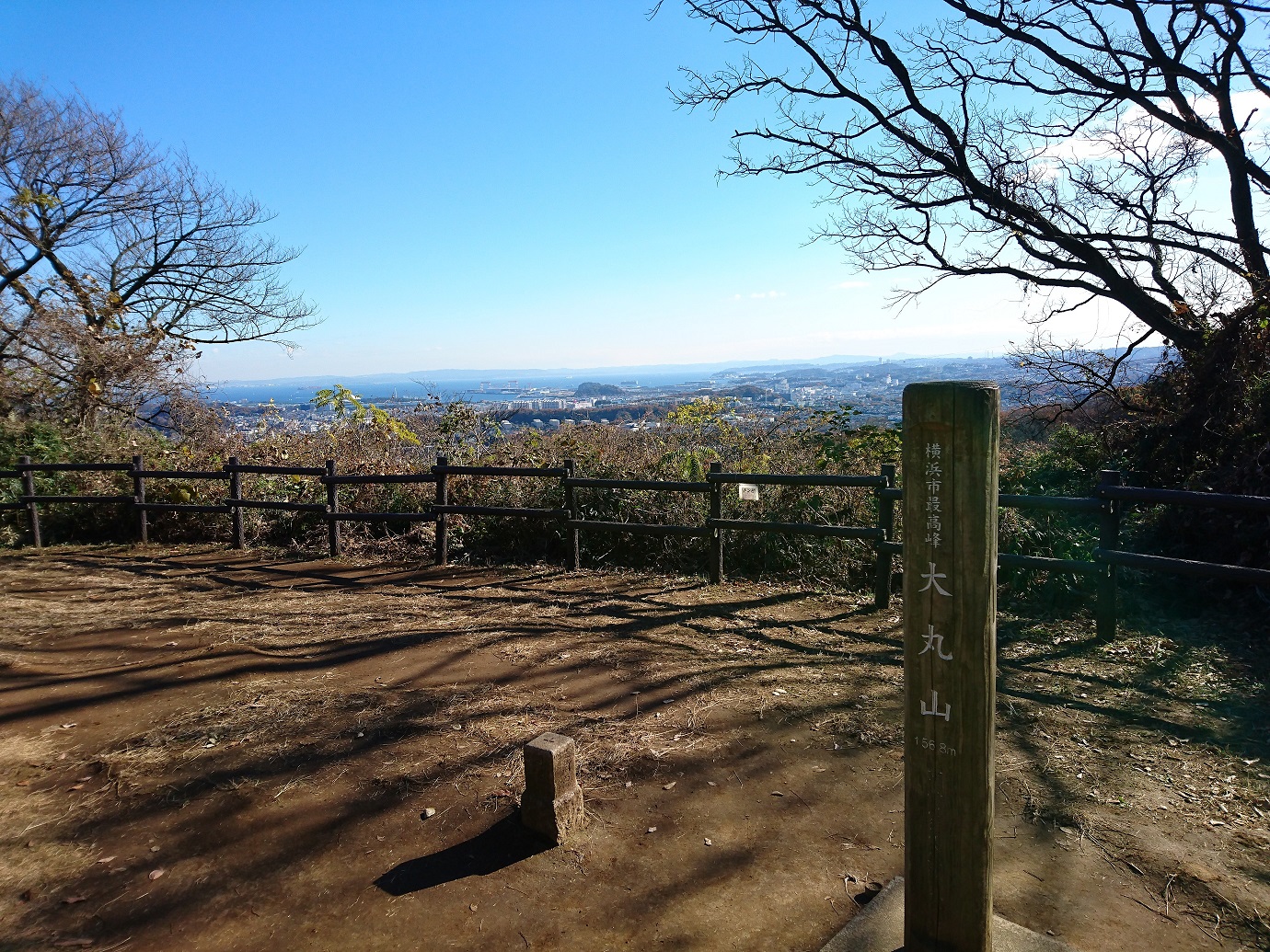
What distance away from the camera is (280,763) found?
12.6ft

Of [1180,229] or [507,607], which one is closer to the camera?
[507,607]

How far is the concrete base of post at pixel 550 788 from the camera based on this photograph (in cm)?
309

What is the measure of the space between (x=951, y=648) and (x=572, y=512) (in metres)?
5.78

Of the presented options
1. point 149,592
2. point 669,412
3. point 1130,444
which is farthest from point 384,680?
point 1130,444

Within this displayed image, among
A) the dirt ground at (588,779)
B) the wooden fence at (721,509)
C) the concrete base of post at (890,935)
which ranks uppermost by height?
the wooden fence at (721,509)

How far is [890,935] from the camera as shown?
8.03 feet

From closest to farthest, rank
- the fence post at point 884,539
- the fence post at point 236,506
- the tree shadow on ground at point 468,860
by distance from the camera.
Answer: the tree shadow on ground at point 468,860 → the fence post at point 884,539 → the fence post at point 236,506

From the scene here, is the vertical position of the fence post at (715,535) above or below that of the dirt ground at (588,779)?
above

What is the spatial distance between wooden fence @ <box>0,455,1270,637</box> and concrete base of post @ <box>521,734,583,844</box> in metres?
3.55

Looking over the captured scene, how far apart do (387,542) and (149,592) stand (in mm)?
2592

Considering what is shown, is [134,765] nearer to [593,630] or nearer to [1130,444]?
[593,630]

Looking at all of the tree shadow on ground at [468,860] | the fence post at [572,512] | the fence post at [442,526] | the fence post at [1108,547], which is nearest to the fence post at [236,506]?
the fence post at [442,526]

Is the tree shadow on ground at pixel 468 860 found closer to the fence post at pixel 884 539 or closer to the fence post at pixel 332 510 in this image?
the fence post at pixel 884 539

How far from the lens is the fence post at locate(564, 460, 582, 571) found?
7609 millimetres
